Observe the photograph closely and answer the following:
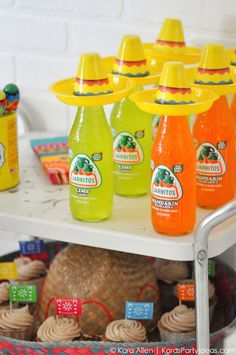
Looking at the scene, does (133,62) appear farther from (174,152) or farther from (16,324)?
(16,324)

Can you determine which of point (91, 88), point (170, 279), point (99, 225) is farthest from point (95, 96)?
point (170, 279)

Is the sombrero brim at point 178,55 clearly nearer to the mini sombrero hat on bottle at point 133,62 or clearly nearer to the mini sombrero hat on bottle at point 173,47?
the mini sombrero hat on bottle at point 173,47

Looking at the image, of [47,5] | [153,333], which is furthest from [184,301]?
[47,5]

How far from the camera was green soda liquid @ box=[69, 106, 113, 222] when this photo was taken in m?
1.43

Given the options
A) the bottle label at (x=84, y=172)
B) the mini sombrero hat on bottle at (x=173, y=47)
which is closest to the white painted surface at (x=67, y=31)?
the mini sombrero hat on bottle at (x=173, y=47)

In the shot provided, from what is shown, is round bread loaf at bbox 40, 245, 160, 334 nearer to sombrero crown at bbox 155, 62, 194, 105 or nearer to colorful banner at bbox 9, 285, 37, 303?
colorful banner at bbox 9, 285, 37, 303

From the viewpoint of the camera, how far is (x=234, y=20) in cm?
181

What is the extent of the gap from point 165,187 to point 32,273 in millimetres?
577

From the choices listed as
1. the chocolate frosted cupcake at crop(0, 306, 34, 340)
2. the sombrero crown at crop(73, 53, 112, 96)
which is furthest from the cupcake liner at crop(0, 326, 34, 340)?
the sombrero crown at crop(73, 53, 112, 96)

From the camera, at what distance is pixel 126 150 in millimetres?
1568

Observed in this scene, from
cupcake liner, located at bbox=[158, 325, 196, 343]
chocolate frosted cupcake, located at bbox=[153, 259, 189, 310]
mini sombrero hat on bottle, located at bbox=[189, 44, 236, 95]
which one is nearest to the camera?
mini sombrero hat on bottle, located at bbox=[189, 44, 236, 95]

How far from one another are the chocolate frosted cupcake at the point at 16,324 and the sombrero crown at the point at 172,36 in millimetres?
684

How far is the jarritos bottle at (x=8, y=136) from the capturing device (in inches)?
63.3

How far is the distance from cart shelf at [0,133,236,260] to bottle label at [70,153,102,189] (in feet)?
0.29
